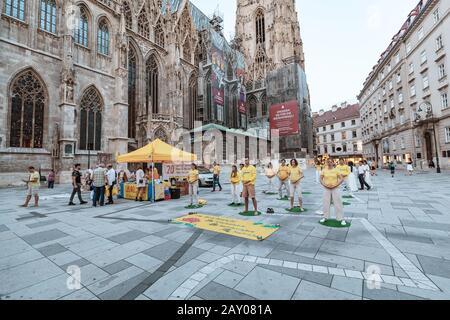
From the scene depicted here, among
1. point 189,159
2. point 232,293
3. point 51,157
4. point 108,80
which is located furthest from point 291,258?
point 108,80

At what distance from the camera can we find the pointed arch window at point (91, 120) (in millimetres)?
20422

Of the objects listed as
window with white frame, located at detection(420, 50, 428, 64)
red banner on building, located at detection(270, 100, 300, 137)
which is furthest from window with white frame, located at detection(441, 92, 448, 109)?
red banner on building, located at detection(270, 100, 300, 137)

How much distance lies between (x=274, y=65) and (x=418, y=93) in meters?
28.2

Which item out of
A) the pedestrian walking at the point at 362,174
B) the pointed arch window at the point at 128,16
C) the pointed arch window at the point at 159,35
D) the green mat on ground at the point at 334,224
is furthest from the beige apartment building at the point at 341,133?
the green mat on ground at the point at 334,224

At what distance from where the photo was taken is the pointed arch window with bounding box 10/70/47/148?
54.2ft

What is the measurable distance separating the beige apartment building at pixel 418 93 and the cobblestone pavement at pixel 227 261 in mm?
24342

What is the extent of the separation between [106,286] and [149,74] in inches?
1190

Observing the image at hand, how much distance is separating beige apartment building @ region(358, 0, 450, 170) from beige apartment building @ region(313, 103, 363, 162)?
17115mm

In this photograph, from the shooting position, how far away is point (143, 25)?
90.5ft

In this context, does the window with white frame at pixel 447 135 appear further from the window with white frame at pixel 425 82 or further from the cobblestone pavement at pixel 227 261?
the cobblestone pavement at pixel 227 261

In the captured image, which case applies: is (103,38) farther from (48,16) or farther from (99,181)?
(99,181)

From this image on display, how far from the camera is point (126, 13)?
83.6 ft

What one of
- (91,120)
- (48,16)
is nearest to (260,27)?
(48,16)

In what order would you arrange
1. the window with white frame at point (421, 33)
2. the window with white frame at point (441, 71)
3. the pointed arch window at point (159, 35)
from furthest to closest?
the pointed arch window at point (159, 35), the window with white frame at point (421, 33), the window with white frame at point (441, 71)
